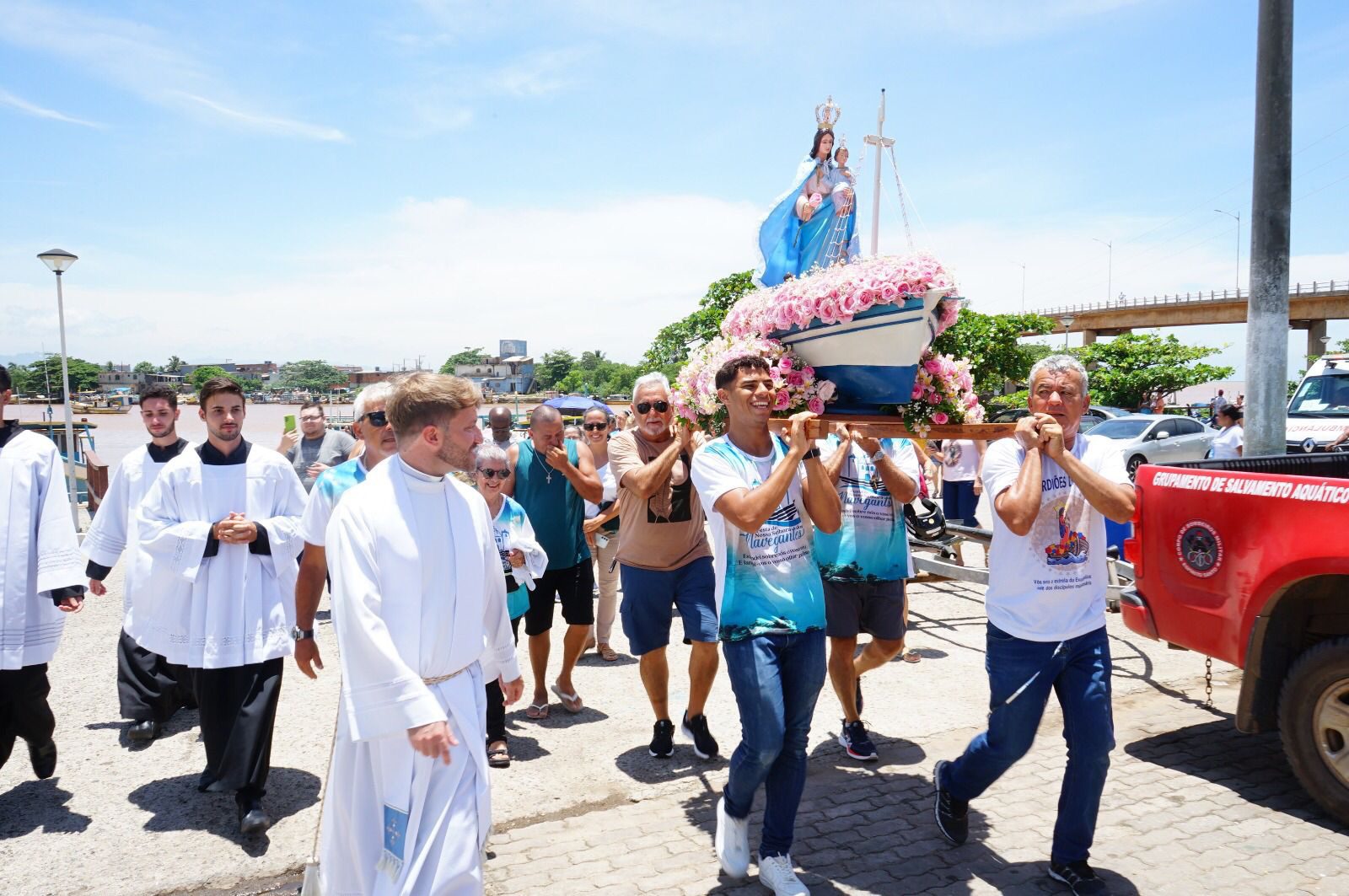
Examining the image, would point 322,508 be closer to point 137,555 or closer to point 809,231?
point 137,555

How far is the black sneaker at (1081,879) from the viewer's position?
11.7 feet

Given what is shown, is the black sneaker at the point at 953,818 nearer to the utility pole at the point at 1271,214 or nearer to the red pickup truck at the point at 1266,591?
the red pickup truck at the point at 1266,591

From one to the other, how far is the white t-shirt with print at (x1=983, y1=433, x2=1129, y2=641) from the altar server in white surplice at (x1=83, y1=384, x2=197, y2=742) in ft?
14.7

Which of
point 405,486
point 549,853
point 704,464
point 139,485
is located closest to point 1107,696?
point 704,464

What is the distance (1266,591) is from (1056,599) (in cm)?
A: 157

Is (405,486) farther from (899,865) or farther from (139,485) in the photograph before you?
(139,485)

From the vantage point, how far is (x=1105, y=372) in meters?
44.0

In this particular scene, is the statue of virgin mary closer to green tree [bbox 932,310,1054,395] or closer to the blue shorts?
the blue shorts

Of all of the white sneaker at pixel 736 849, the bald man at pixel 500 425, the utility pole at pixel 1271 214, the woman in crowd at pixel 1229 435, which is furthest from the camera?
the woman in crowd at pixel 1229 435

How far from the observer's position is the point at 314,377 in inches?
5133

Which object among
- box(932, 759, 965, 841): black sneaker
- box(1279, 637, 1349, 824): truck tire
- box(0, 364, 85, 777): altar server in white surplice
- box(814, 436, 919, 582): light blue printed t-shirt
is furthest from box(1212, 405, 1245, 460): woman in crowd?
box(0, 364, 85, 777): altar server in white surplice

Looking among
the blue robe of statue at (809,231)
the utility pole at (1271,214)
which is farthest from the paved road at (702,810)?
the utility pole at (1271,214)

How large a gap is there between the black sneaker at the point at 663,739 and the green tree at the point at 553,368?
393 ft

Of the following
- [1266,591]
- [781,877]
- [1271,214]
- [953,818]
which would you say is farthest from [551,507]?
[1271,214]
